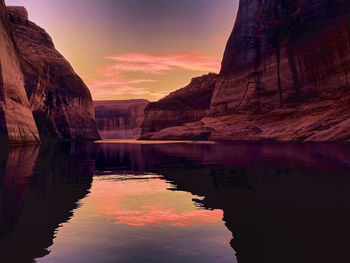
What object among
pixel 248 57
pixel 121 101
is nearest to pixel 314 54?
pixel 248 57

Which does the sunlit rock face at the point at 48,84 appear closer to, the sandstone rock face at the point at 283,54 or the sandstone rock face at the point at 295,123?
the sandstone rock face at the point at 295,123

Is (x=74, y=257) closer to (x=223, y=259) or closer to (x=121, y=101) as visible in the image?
(x=223, y=259)

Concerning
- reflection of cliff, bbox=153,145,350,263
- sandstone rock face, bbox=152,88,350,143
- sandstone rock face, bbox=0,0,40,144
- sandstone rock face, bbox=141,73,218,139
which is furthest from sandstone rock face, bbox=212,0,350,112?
sandstone rock face, bbox=0,0,40,144

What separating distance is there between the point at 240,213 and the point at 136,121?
137 meters

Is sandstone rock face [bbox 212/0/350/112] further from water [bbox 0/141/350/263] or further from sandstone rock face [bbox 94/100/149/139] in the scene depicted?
sandstone rock face [bbox 94/100/149/139]

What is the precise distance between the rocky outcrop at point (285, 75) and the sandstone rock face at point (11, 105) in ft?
68.8

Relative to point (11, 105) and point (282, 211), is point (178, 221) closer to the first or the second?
point (282, 211)

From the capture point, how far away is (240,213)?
3.70 m

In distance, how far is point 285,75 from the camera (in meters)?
31.2

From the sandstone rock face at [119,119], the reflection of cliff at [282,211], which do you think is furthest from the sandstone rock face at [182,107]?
the sandstone rock face at [119,119]

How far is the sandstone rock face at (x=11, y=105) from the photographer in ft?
65.6

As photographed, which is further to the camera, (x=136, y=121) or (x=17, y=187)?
(x=136, y=121)

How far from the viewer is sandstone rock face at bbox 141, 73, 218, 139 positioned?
59719mm

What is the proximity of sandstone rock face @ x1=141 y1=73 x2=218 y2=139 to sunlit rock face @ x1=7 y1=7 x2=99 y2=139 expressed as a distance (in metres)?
14.8
